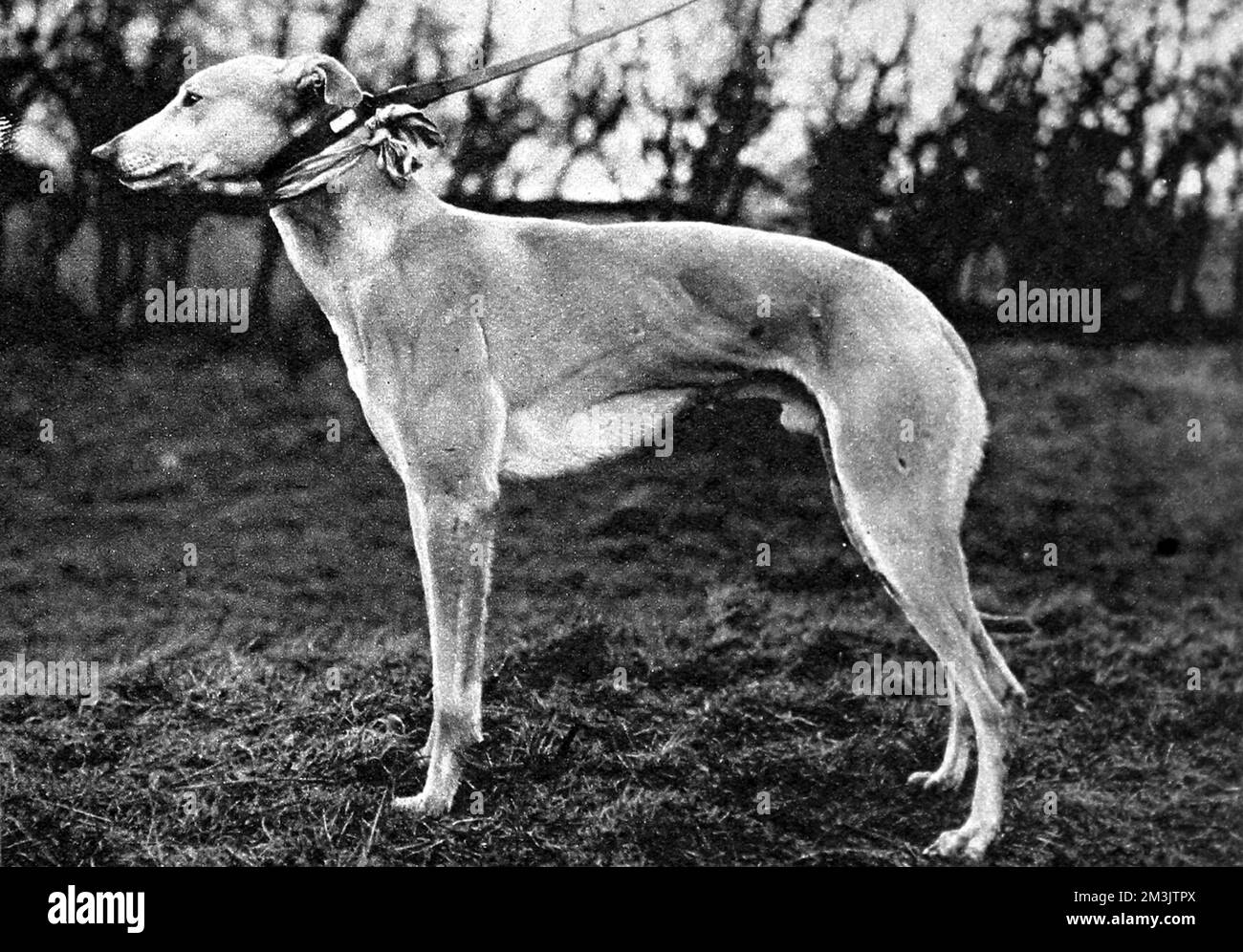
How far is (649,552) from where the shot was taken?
475cm

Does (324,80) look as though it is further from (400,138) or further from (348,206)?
(348,206)

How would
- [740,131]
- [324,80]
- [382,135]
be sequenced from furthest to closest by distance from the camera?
[740,131] → [382,135] → [324,80]

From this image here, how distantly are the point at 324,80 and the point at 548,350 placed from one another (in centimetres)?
136

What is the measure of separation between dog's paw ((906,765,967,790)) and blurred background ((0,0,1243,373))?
1870 mm

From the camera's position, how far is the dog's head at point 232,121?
442 centimetres

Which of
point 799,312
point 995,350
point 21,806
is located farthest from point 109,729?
point 995,350

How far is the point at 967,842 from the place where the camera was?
14.7ft

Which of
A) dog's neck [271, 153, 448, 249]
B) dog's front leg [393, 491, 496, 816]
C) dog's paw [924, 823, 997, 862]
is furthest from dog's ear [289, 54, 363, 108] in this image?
dog's paw [924, 823, 997, 862]

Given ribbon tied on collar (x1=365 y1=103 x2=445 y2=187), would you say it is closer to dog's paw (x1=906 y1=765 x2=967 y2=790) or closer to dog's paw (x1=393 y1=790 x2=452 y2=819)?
dog's paw (x1=393 y1=790 x2=452 y2=819)

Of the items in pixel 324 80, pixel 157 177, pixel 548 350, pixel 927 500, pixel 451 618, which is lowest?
pixel 451 618

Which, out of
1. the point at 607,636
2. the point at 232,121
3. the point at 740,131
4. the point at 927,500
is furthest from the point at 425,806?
the point at 740,131

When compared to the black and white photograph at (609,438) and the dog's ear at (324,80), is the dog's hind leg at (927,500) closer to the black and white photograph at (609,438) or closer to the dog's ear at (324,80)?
the black and white photograph at (609,438)

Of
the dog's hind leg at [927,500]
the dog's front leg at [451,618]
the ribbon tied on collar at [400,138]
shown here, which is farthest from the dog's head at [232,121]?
the dog's hind leg at [927,500]

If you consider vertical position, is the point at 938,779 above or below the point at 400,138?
below
